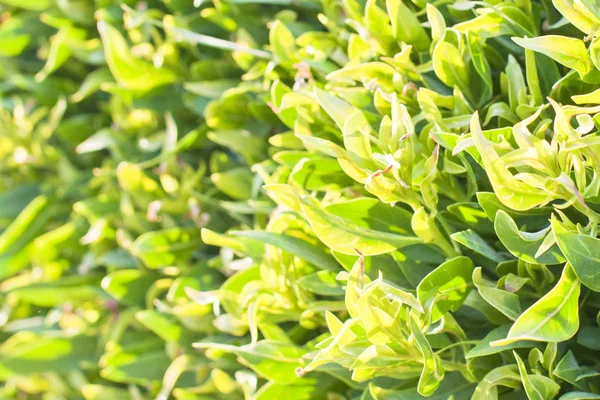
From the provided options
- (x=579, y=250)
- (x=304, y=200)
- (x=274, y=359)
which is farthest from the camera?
(x=274, y=359)

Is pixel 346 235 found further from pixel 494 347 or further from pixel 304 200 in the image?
pixel 494 347

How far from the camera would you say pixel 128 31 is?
1090 mm

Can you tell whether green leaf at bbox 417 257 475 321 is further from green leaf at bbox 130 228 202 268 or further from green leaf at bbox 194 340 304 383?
green leaf at bbox 130 228 202 268

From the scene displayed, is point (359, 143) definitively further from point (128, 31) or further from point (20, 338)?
point (20, 338)

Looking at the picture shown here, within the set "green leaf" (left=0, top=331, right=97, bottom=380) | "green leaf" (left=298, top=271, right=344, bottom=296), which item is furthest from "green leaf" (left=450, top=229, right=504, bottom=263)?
"green leaf" (left=0, top=331, right=97, bottom=380)

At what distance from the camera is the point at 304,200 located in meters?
0.64

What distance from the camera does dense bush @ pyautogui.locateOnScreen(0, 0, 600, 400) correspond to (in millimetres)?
587

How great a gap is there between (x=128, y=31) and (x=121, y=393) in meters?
0.57

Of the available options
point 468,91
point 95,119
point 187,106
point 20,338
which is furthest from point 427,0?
point 20,338

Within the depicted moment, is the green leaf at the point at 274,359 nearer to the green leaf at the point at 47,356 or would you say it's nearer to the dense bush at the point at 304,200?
the dense bush at the point at 304,200

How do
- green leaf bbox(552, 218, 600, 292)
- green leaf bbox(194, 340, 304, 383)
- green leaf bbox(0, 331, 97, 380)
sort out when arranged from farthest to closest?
1. green leaf bbox(0, 331, 97, 380)
2. green leaf bbox(194, 340, 304, 383)
3. green leaf bbox(552, 218, 600, 292)

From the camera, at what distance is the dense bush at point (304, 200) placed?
59 cm

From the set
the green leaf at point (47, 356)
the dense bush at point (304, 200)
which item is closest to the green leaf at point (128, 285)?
the dense bush at point (304, 200)

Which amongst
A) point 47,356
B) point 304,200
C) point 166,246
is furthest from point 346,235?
point 47,356
